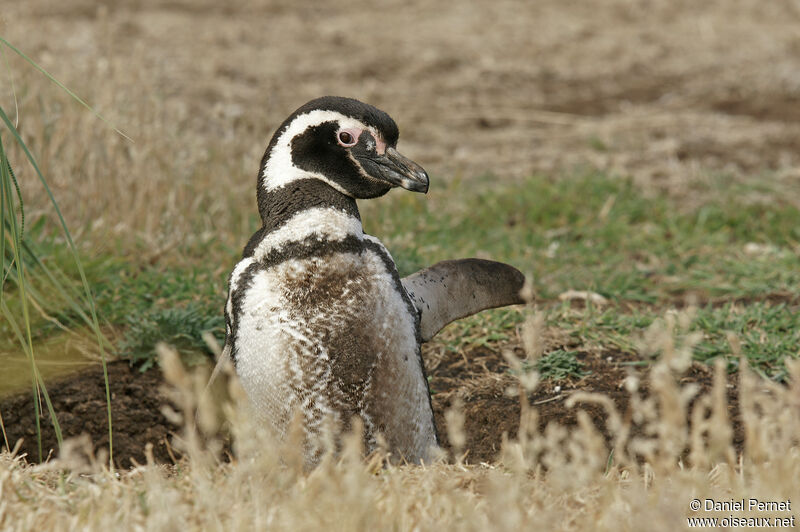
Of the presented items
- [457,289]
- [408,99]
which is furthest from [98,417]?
[408,99]

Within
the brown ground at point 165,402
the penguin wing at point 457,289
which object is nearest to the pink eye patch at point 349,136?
the penguin wing at point 457,289

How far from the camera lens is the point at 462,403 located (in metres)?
4.10

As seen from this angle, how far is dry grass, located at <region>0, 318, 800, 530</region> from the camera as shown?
6.61 feet

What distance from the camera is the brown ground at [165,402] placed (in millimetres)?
3975

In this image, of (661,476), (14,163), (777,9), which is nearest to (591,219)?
(14,163)

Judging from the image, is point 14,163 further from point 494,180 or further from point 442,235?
point 494,180

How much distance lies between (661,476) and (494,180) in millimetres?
5782

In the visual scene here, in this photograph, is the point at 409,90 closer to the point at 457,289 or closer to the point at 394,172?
the point at 457,289

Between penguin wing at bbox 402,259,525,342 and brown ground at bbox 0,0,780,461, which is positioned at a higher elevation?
brown ground at bbox 0,0,780,461

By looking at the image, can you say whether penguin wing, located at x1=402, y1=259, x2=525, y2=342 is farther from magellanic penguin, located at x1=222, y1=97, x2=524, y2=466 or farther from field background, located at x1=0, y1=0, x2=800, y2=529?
field background, located at x1=0, y1=0, x2=800, y2=529

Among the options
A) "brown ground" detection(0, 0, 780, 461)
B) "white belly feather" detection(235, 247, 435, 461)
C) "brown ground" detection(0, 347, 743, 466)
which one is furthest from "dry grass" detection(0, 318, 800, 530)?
"brown ground" detection(0, 0, 780, 461)

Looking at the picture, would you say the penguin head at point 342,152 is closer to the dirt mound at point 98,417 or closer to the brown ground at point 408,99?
the brown ground at point 408,99

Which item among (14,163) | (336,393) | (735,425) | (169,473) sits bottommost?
(735,425)

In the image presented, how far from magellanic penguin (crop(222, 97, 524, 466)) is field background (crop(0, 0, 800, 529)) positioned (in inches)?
17.2
